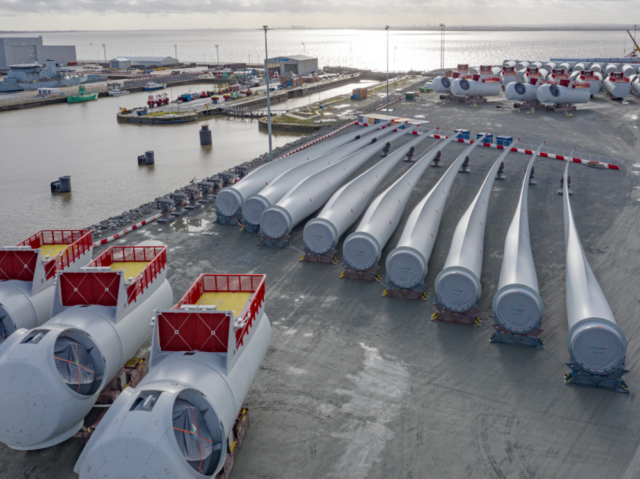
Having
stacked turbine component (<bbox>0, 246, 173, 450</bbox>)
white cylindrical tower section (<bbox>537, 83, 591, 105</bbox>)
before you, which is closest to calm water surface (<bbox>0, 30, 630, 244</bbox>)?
stacked turbine component (<bbox>0, 246, 173, 450</bbox>)

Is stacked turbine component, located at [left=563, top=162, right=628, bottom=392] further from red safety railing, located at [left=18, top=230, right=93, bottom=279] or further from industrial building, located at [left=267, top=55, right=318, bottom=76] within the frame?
industrial building, located at [left=267, top=55, right=318, bottom=76]

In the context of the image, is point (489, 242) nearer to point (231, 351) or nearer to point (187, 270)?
point (187, 270)

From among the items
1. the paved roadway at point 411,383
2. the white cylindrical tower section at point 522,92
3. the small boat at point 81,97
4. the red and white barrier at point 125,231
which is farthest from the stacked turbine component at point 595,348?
the small boat at point 81,97

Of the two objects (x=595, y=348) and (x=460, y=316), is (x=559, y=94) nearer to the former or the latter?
(x=460, y=316)

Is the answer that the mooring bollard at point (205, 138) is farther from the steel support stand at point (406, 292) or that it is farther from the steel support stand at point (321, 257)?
the steel support stand at point (406, 292)

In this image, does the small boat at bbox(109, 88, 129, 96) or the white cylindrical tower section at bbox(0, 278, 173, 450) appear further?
the small boat at bbox(109, 88, 129, 96)
